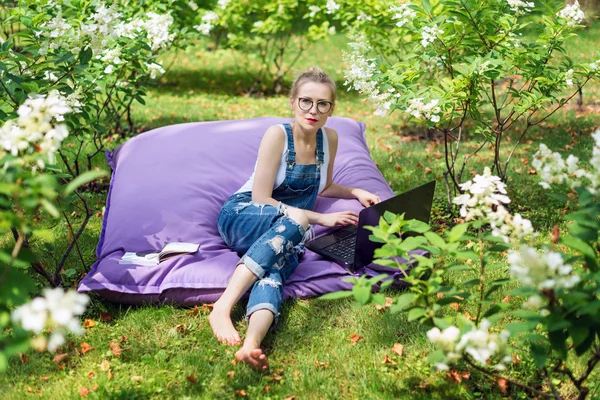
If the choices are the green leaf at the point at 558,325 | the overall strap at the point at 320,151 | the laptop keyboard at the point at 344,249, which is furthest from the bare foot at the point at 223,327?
the green leaf at the point at 558,325

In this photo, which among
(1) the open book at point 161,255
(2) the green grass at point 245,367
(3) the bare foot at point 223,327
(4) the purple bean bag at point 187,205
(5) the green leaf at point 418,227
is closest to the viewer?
(5) the green leaf at point 418,227

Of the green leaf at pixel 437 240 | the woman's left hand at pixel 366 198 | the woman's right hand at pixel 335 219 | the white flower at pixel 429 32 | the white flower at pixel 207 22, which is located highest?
the white flower at pixel 429 32

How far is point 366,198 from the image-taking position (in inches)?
143

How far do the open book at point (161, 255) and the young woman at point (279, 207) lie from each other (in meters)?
0.24

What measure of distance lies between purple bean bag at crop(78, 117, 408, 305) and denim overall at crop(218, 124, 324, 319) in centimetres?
11

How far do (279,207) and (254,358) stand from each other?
2.99 feet

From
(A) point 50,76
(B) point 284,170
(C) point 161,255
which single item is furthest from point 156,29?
(C) point 161,255

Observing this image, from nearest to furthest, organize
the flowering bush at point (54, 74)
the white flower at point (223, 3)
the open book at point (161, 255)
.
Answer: the flowering bush at point (54, 74) < the open book at point (161, 255) < the white flower at point (223, 3)

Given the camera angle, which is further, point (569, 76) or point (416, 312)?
point (569, 76)

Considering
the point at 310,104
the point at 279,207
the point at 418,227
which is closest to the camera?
the point at 418,227

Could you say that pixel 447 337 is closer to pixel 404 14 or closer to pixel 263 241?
pixel 263 241

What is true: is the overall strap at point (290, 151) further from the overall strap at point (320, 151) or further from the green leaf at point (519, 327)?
the green leaf at point (519, 327)

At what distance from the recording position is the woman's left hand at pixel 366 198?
3641mm

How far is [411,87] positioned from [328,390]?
192cm
